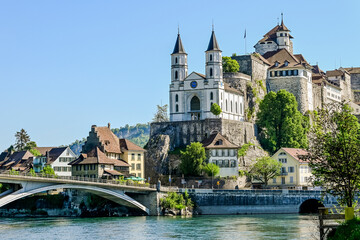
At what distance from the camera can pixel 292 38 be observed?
159 metres

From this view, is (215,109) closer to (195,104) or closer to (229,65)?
(195,104)

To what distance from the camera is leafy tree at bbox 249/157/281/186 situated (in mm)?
110312

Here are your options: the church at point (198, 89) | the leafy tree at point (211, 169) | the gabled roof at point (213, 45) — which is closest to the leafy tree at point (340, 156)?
the leafy tree at point (211, 169)

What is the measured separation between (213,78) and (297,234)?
189ft

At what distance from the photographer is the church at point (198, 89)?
121m

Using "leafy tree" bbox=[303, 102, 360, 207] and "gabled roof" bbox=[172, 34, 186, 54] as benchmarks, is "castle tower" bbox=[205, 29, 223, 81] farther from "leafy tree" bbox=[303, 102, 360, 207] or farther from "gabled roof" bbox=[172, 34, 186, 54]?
"leafy tree" bbox=[303, 102, 360, 207]

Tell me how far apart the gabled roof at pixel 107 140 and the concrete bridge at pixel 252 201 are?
56.3 feet

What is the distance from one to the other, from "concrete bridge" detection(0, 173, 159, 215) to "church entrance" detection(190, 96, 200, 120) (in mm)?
26969

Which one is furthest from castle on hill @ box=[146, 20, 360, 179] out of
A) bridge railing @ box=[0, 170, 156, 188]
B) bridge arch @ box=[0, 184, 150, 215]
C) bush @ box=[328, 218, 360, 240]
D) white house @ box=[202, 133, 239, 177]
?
bush @ box=[328, 218, 360, 240]

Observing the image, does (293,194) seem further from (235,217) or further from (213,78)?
(213,78)

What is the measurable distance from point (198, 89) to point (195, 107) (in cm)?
300

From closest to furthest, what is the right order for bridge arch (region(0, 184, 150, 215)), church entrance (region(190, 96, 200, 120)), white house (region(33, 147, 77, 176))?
bridge arch (region(0, 184, 150, 215))
white house (region(33, 147, 77, 176))
church entrance (region(190, 96, 200, 120))

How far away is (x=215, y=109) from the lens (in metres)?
118

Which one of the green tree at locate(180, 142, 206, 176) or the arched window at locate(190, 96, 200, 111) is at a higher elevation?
the arched window at locate(190, 96, 200, 111)
